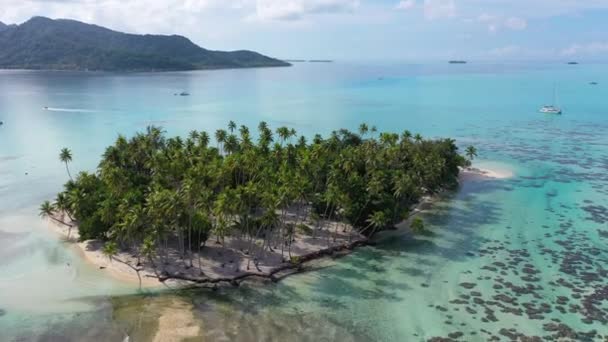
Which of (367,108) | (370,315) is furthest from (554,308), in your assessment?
(367,108)

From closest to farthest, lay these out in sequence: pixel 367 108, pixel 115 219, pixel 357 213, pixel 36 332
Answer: pixel 36 332
pixel 115 219
pixel 357 213
pixel 367 108

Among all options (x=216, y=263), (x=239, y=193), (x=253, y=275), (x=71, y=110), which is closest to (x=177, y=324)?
(x=253, y=275)

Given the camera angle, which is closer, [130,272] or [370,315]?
[370,315]

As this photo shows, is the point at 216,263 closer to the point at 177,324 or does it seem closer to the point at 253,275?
the point at 253,275

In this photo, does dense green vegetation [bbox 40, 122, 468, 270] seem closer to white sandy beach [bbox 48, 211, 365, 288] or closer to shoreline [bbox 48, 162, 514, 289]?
white sandy beach [bbox 48, 211, 365, 288]

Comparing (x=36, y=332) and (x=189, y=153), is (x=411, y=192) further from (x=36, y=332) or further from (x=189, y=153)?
(x=36, y=332)

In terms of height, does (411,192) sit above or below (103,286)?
above
